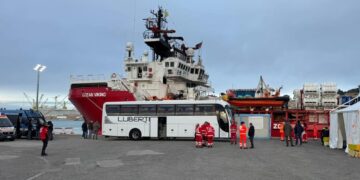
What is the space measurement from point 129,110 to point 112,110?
1.35 metres

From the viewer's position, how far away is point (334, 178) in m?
11.1

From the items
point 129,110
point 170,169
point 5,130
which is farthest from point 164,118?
point 170,169

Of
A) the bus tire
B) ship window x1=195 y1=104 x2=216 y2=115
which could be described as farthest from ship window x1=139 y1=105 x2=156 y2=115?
ship window x1=195 y1=104 x2=216 y2=115

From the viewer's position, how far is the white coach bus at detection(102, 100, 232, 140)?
2830 cm

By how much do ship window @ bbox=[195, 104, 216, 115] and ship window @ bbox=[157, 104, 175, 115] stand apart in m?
1.70

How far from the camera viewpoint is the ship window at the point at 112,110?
1197 inches

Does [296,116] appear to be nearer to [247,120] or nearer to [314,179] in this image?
[247,120]

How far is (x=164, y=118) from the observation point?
29359 millimetres

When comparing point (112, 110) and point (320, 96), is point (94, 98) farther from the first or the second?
point (320, 96)

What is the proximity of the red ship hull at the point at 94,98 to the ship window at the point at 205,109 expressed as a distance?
26.4ft

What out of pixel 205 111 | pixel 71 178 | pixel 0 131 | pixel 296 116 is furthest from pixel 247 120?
pixel 71 178

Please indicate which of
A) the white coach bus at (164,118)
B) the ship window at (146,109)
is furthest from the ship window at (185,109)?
the ship window at (146,109)

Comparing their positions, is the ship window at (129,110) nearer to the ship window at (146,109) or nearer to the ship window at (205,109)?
the ship window at (146,109)

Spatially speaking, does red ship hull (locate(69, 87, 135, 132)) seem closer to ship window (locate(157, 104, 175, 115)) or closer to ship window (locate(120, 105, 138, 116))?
ship window (locate(120, 105, 138, 116))
